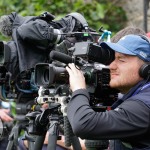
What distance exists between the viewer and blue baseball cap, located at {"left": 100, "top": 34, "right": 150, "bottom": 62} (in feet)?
6.18

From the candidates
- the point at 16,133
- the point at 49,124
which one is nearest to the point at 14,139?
the point at 16,133

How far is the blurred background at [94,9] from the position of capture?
498cm

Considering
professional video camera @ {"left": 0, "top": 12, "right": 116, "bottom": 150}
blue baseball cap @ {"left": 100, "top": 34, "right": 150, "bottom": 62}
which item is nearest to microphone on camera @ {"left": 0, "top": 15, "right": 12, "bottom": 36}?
professional video camera @ {"left": 0, "top": 12, "right": 116, "bottom": 150}

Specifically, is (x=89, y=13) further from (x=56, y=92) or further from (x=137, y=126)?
(x=137, y=126)

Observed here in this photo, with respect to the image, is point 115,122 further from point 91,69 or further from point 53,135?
point 53,135

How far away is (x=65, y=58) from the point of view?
2.00 meters

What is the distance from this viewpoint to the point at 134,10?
5.39 metres

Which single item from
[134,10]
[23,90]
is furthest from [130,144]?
[134,10]

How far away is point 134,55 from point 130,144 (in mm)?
379

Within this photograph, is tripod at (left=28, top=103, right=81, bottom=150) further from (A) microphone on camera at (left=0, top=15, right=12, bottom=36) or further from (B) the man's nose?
(A) microphone on camera at (left=0, top=15, right=12, bottom=36)

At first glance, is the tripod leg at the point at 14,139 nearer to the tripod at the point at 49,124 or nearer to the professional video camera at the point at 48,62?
the professional video camera at the point at 48,62

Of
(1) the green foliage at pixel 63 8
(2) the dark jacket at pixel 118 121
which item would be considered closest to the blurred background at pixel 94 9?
(1) the green foliage at pixel 63 8

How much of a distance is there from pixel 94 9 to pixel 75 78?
3.37m

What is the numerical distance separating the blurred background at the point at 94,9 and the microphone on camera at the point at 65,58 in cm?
272
